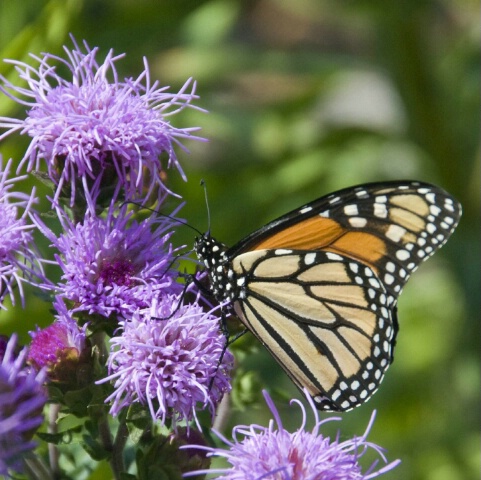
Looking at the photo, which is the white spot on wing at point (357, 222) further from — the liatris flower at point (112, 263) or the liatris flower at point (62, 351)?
the liatris flower at point (62, 351)

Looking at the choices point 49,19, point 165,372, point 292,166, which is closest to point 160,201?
point 165,372

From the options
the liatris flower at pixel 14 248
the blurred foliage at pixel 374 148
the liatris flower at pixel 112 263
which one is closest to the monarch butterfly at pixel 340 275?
the liatris flower at pixel 112 263

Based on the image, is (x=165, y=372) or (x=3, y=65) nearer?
(x=165, y=372)

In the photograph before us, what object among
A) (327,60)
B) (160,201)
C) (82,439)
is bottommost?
(82,439)

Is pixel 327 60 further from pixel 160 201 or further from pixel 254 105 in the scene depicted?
pixel 160 201

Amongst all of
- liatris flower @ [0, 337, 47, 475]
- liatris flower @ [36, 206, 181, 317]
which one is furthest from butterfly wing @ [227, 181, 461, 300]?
liatris flower @ [0, 337, 47, 475]
